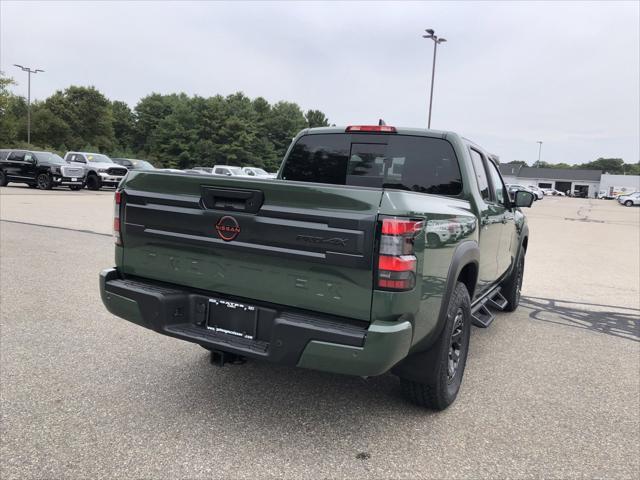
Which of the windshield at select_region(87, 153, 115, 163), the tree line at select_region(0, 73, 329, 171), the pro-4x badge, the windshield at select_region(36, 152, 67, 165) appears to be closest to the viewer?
the pro-4x badge

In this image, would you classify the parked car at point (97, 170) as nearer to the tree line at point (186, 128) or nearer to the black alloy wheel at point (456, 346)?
the black alloy wheel at point (456, 346)

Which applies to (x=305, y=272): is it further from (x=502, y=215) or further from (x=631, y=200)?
→ (x=631, y=200)

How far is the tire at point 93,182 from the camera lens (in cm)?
2644

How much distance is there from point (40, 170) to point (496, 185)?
81.8 ft

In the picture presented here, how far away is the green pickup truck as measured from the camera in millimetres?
2525

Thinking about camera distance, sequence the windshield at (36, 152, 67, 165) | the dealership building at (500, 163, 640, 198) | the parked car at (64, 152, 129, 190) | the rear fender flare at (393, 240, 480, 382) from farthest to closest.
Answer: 1. the dealership building at (500, 163, 640, 198)
2. the parked car at (64, 152, 129, 190)
3. the windshield at (36, 152, 67, 165)
4. the rear fender flare at (393, 240, 480, 382)

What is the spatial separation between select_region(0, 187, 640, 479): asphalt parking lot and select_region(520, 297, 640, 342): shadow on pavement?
11 cm

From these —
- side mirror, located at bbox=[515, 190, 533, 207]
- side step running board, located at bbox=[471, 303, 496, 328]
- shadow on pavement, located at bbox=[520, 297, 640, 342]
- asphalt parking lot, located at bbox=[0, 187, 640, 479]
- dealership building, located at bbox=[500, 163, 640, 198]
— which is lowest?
asphalt parking lot, located at bbox=[0, 187, 640, 479]

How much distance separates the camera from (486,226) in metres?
4.09

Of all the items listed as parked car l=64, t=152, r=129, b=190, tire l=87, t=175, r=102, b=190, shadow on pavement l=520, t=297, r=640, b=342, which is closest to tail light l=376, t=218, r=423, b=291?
shadow on pavement l=520, t=297, r=640, b=342

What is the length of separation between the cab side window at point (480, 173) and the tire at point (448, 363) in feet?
3.93

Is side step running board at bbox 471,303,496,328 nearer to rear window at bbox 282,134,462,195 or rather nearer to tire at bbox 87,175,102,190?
rear window at bbox 282,134,462,195

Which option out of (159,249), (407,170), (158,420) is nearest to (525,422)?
(407,170)

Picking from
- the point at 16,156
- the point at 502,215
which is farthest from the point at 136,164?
the point at 502,215
